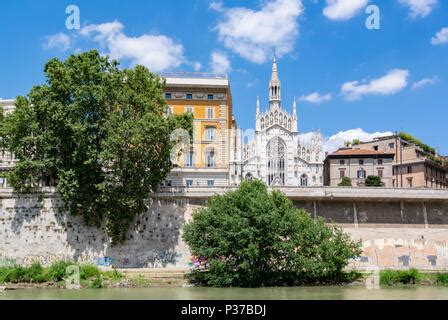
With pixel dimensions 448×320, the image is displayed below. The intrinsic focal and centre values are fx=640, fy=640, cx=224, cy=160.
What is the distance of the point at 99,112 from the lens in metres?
Result: 42.3

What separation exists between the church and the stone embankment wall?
80.2 ft

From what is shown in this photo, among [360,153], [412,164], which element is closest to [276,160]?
[360,153]

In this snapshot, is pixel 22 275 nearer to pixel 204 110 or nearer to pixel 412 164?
pixel 204 110

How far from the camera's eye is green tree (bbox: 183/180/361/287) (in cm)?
3625

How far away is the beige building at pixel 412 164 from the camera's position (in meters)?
74.2

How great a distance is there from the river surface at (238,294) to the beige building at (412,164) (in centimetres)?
3830

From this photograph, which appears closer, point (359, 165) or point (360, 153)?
point (359, 165)

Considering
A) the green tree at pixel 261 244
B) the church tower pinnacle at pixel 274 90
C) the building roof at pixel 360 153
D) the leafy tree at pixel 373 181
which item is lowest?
the green tree at pixel 261 244

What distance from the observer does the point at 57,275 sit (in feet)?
127

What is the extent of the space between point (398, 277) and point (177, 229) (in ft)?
48.5

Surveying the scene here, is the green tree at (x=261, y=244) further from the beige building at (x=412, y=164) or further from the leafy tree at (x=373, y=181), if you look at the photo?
the beige building at (x=412, y=164)

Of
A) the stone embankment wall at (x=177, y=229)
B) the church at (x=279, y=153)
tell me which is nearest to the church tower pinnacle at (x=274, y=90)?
the church at (x=279, y=153)
